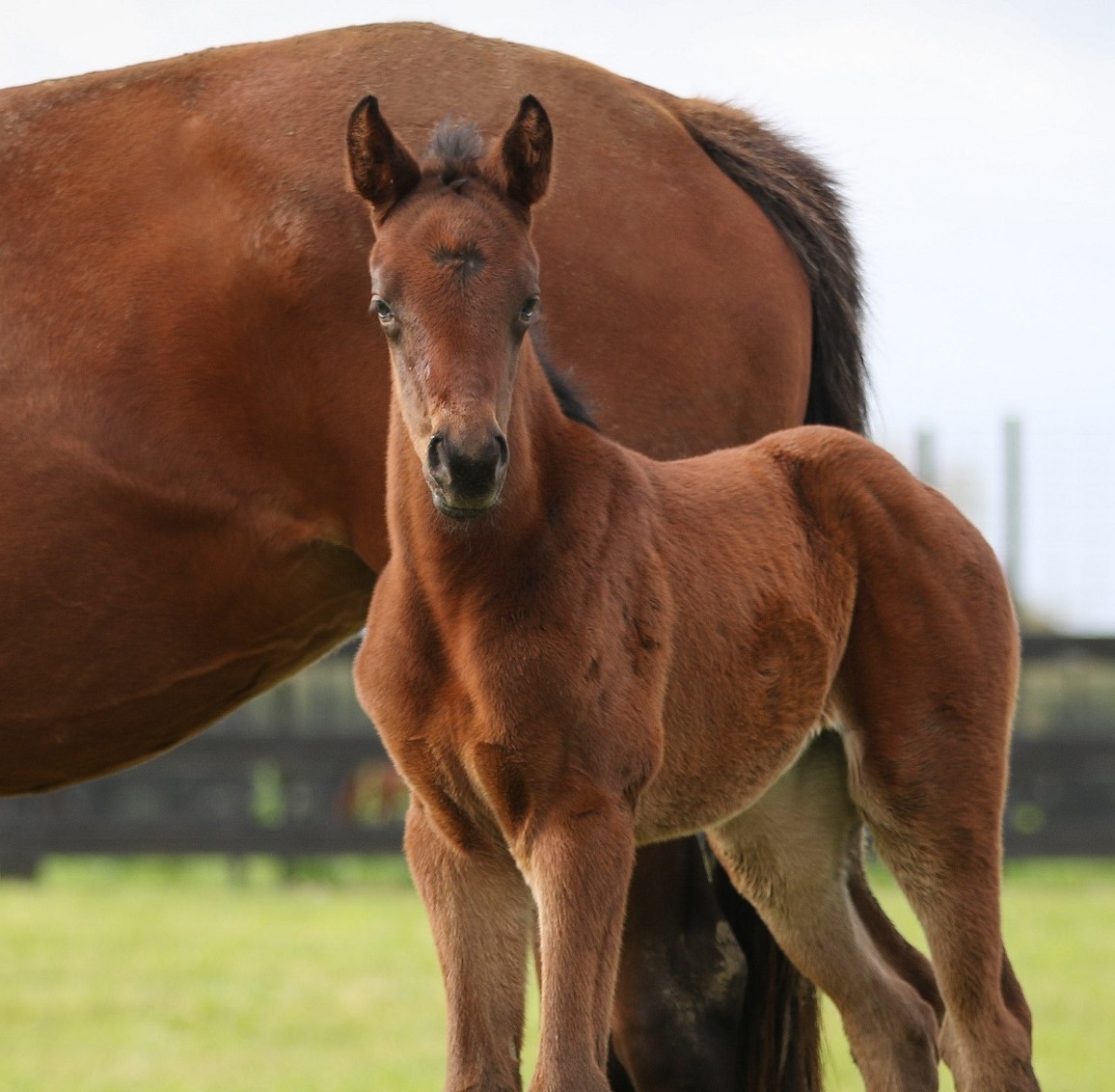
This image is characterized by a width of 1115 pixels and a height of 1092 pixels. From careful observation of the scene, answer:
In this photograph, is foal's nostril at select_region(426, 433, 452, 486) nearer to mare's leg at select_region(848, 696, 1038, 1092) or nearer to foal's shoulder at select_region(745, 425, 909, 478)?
foal's shoulder at select_region(745, 425, 909, 478)

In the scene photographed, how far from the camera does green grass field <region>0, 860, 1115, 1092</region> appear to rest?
7820mm

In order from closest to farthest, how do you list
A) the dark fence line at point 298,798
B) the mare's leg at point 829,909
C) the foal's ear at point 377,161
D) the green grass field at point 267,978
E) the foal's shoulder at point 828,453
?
the foal's ear at point 377,161
the foal's shoulder at point 828,453
the mare's leg at point 829,909
the green grass field at point 267,978
the dark fence line at point 298,798

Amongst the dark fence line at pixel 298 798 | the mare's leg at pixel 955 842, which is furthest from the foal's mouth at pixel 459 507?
the dark fence line at pixel 298 798

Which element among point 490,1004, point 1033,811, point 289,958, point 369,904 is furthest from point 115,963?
point 490,1004

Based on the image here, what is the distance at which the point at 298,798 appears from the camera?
12.7 metres

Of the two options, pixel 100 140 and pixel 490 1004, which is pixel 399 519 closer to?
pixel 490 1004

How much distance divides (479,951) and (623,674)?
547 mm

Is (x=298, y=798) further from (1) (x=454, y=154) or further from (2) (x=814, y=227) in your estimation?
(1) (x=454, y=154)

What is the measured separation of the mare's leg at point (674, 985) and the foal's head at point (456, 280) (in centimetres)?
144

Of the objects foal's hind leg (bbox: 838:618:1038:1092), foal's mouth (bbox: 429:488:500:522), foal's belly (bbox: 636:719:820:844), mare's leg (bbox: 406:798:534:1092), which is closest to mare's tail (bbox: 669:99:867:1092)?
foal's hind leg (bbox: 838:618:1038:1092)

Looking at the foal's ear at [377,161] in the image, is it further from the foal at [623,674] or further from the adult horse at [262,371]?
the adult horse at [262,371]

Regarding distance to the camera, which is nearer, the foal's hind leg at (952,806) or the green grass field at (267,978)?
the foal's hind leg at (952,806)

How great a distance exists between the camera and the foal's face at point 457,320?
242cm

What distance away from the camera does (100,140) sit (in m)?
3.84
